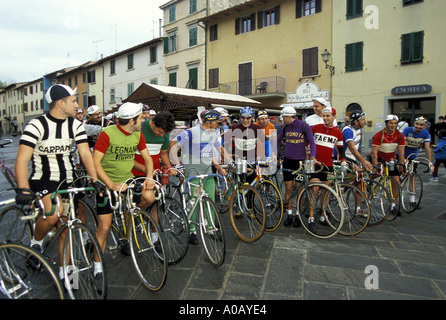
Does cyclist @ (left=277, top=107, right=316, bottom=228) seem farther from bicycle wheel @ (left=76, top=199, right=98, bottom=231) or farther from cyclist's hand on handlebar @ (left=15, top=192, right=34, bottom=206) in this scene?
cyclist's hand on handlebar @ (left=15, top=192, right=34, bottom=206)

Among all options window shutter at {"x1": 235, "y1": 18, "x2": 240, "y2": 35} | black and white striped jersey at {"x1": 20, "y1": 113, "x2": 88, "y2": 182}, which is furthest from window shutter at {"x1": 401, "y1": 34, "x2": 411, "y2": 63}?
black and white striped jersey at {"x1": 20, "y1": 113, "x2": 88, "y2": 182}

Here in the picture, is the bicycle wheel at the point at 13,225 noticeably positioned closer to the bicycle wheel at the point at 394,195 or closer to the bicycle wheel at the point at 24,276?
the bicycle wheel at the point at 24,276

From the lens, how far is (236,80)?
2206 cm

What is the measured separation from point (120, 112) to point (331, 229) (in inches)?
124

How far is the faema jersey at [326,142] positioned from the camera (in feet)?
14.8

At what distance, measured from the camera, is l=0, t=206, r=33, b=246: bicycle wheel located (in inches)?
116

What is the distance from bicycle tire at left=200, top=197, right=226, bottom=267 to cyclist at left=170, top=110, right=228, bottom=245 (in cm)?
54

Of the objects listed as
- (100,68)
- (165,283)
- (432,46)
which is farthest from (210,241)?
(100,68)

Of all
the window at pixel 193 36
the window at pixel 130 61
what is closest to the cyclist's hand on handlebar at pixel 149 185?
the window at pixel 193 36

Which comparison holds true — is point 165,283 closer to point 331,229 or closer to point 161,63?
point 331,229

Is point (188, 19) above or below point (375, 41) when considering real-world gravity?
above

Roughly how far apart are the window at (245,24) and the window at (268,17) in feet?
1.46

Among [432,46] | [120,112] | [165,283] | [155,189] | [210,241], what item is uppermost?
[432,46]

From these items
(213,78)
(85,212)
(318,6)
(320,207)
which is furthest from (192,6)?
(85,212)
